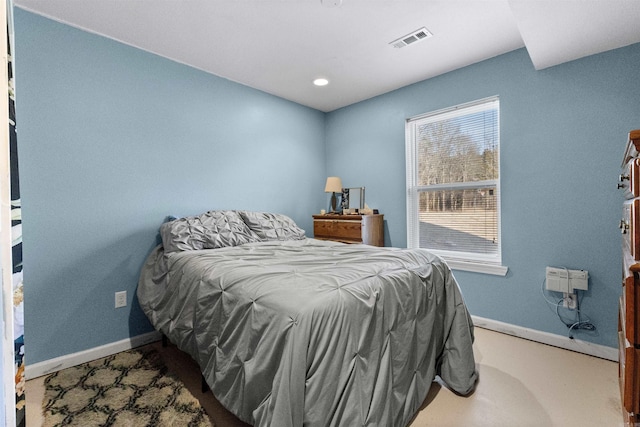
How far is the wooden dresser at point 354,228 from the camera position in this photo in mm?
3289

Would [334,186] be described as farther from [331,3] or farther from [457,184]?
[331,3]

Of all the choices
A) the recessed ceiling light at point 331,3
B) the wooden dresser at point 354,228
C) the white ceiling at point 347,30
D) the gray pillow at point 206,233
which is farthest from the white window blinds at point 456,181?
the gray pillow at point 206,233

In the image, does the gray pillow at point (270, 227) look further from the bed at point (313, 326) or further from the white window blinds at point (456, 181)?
the white window blinds at point (456, 181)

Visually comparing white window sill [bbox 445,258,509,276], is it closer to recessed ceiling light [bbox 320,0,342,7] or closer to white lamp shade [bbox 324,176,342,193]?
white lamp shade [bbox 324,176,342,193]

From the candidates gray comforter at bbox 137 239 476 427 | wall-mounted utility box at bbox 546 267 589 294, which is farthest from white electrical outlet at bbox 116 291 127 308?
wall-mounted utility box at bbox 546 267 589 294

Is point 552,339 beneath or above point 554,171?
beneath

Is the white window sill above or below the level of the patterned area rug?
above

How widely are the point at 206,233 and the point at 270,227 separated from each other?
64 cm

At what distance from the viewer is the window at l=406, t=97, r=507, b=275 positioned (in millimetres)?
2805

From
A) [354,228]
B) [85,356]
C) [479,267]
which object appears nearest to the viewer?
[85,356]

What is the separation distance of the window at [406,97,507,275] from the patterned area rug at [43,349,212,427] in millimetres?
2559

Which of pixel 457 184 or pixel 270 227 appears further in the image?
pixel 457 184

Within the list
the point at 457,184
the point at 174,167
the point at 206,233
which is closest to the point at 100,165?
the point at 174,167

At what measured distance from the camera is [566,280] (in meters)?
2.32
